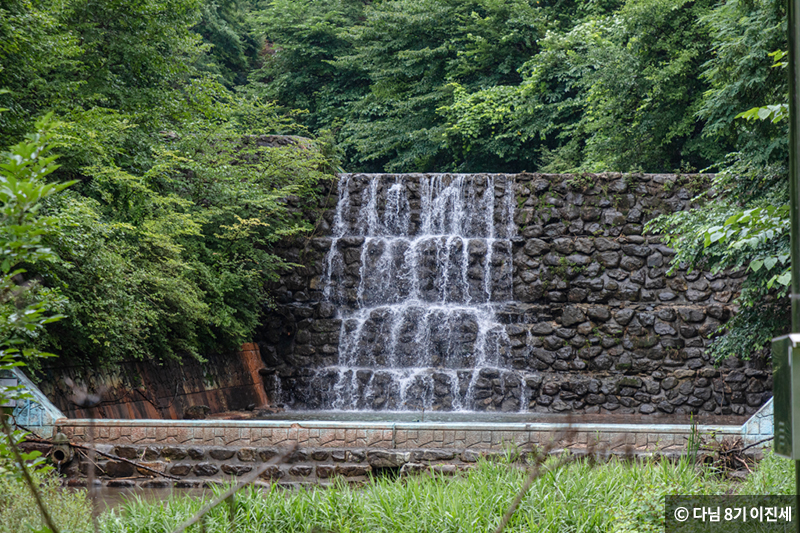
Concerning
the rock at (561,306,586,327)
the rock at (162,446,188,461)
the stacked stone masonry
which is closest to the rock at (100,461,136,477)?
the stacked stone masonry

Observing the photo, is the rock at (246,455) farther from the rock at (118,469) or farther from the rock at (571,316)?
the rock at (571,316)

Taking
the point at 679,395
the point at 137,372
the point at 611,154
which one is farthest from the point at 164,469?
the point at 611,154

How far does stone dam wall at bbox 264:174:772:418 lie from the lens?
37.6 ft

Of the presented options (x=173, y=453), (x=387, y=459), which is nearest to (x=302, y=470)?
(x=387, y=459)

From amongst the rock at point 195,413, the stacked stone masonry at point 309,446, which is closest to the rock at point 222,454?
the stacked stone masonry at point 309,446

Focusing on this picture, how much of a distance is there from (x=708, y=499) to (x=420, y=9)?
64.3 feet

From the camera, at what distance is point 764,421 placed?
6227mm

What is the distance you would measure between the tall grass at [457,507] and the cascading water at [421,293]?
6854 millimetres

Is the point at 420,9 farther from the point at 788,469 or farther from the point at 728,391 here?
the point at 788,469

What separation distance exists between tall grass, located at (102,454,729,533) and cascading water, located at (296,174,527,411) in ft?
22.5

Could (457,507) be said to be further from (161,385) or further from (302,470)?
(161,385)

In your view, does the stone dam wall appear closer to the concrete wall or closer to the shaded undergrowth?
the concrete wall

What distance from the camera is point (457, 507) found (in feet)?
13.3

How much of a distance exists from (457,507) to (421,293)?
849 centimetres
